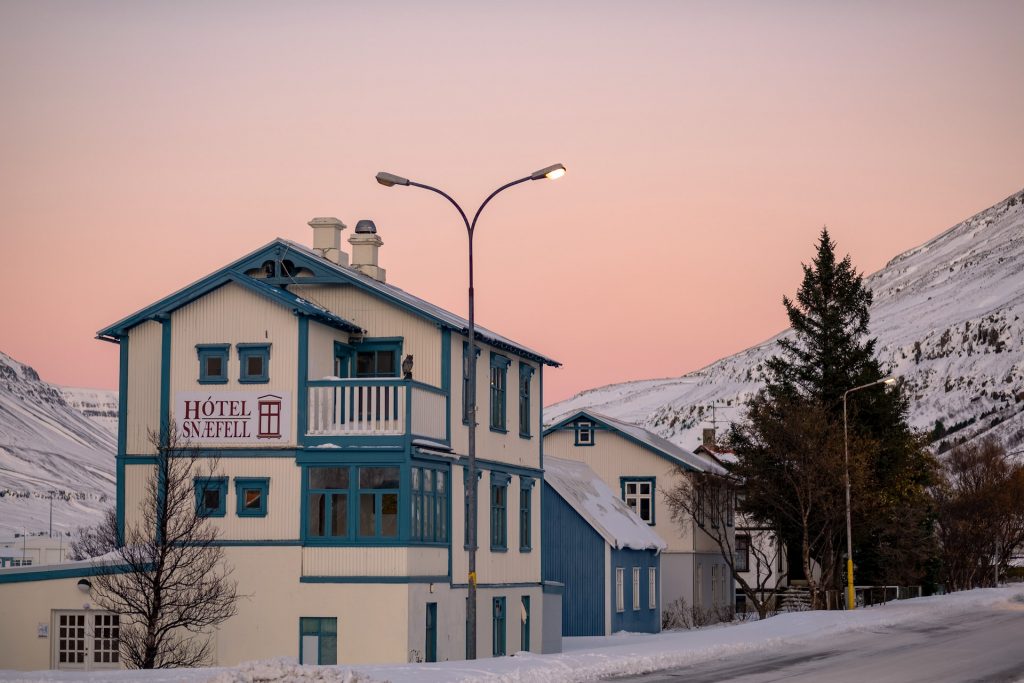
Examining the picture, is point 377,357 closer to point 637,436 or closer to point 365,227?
point 365,227

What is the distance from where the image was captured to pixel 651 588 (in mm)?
58531

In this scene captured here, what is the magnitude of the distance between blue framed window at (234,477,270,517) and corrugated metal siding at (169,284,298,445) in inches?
50.5

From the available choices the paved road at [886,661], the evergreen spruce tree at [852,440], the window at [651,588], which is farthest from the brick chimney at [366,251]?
the evergreen spruce tree at [852,440]

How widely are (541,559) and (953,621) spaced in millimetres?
15824

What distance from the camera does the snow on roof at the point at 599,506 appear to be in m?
53.4

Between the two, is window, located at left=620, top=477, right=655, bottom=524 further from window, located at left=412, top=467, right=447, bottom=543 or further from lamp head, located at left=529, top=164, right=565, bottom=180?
lamp head, located at left=529, top=164, right=565, bottom=180

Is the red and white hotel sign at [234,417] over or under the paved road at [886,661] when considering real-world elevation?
over

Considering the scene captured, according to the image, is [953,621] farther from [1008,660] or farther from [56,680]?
[56,680]

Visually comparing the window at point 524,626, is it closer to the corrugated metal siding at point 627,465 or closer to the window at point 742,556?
the corrugated metal siding at point 627,465

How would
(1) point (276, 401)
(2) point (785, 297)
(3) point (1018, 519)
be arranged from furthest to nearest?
(3) point (1018, 519) → (2) point (785, 297) → (1) point (276, 401)

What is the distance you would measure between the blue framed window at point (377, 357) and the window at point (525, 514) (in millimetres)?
7500

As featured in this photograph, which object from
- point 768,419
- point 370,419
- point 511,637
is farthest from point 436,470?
point 768,419

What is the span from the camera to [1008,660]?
32.8 metres

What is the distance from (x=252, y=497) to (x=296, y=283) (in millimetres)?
5585
